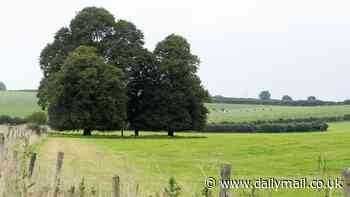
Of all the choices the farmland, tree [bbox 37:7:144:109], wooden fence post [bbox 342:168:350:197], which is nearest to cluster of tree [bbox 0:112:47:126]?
tree [bbox 37:7:144:109]

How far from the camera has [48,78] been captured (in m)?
72.8

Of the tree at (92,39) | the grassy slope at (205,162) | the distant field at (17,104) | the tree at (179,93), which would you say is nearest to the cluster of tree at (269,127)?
the tree at (179,93)

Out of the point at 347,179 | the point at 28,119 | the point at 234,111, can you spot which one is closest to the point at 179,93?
the point at 28,119

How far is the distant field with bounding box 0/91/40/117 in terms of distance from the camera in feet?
361

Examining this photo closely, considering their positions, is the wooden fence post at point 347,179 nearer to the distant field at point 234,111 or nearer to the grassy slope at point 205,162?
the grassy slope at point 205,162

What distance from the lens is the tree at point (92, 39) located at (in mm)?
73938

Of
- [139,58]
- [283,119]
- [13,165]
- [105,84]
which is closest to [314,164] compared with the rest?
[13,165]

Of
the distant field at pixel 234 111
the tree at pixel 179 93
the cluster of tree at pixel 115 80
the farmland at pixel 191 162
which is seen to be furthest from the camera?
the distant field at pixel 234 111

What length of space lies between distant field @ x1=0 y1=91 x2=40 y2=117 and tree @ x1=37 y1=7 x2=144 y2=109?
32.6m

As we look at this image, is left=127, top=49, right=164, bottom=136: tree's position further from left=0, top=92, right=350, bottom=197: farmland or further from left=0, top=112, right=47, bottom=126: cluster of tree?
left=0, top=92, right=350, bottom=197: farmland

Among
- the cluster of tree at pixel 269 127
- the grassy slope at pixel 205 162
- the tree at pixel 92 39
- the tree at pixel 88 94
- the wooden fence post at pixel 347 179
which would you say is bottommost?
the grassy slope at pixel 205 162

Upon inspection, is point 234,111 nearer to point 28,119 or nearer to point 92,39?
point 28,119

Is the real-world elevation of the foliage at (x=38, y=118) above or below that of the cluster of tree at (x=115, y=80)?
below

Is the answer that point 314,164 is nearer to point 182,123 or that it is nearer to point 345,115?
point 182,123
